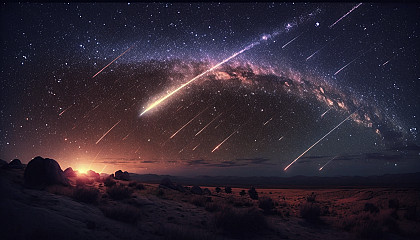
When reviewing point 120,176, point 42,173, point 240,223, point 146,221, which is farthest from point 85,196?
point 120,176

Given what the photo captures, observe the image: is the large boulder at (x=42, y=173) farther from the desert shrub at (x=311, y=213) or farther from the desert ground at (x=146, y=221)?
the desert shrub at (x=311, y=213)

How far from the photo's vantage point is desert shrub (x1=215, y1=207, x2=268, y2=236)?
32.9ft

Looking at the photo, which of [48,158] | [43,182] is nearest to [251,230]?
[43,182]

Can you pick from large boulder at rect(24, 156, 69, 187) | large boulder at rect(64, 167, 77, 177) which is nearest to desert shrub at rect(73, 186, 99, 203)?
large boulder at rect(24, 156, 69, 187)

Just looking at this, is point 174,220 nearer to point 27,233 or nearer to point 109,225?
point 109,225

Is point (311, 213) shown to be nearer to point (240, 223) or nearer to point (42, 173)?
point (240, 223)

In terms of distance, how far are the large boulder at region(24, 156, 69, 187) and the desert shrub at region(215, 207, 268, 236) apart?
1183 centimetres

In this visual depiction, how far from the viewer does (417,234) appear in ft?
36.1

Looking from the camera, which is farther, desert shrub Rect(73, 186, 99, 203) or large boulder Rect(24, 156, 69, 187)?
large boulder Rect(24, 156, 69, 187)

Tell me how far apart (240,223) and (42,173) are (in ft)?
45.6

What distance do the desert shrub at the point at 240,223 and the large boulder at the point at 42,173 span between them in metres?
11.8

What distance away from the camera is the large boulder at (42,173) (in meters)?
13.7

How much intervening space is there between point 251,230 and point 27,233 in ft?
28.5

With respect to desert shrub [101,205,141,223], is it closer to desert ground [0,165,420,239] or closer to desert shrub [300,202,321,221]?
desert ground [0,165,420,239]
